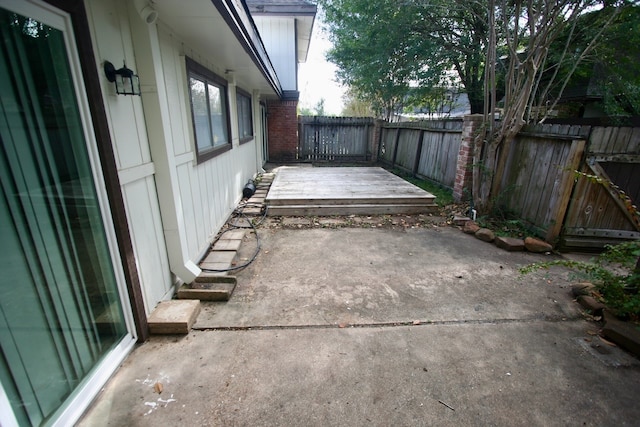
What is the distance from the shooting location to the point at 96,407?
1675 mm

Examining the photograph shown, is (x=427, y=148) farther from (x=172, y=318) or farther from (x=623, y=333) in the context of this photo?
(x=172, y=318)

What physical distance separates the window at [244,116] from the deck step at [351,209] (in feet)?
6.12

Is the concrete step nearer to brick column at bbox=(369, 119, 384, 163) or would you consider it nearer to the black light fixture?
the black light fixture

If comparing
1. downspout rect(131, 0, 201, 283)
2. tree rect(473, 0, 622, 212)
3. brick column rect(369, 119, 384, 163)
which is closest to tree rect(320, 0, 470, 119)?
brick column rect(369, 119, 384, 163)

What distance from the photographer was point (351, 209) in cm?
527

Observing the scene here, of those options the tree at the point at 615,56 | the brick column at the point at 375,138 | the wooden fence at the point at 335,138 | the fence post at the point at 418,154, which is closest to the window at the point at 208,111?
the fence post at the point at 418,154

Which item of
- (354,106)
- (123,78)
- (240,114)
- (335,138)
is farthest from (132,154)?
(354,106)

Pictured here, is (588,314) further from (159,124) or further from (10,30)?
(10,30)

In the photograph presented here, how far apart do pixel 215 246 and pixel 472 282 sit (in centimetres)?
302

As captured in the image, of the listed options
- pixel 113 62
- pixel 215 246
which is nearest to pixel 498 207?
pixel 215 246

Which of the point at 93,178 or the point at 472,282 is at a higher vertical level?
the point at 93,178

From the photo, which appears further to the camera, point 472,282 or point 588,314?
point 472,282

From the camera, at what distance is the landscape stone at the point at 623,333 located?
216 cm

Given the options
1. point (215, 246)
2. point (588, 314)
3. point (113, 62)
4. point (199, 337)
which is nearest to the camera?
point (113, 62)
